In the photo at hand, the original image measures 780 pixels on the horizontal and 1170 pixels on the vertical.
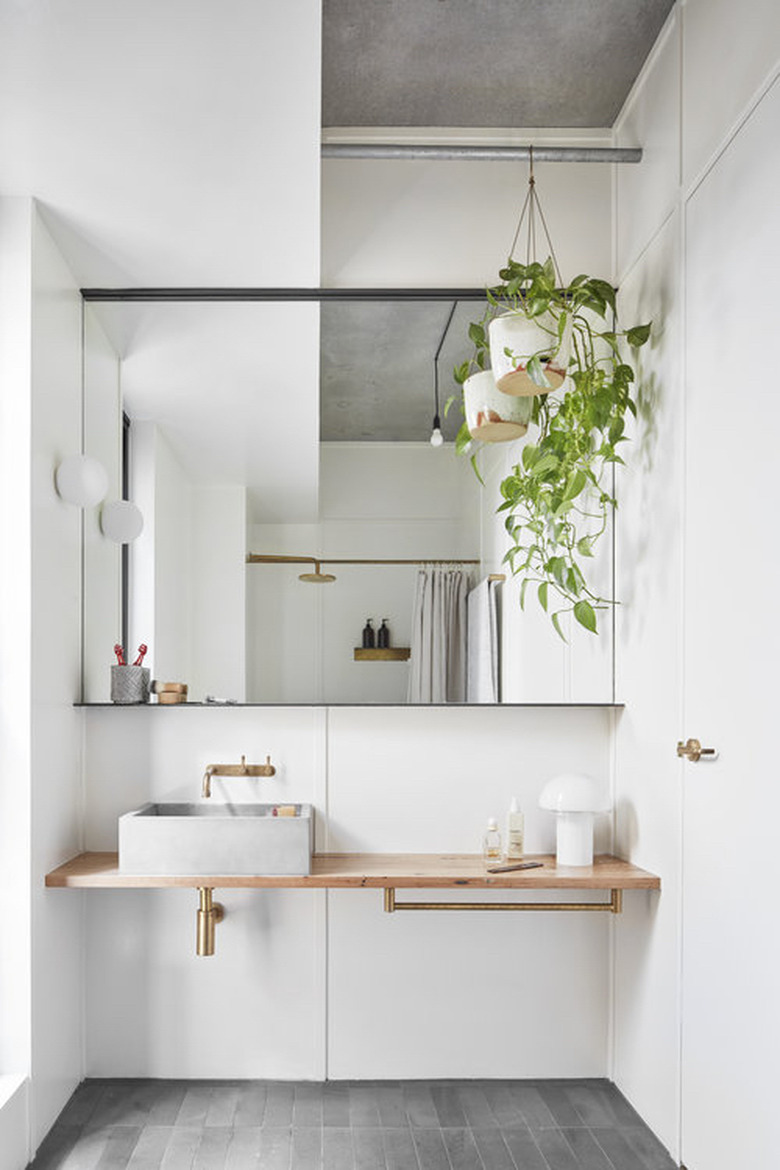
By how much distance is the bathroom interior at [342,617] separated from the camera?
2.40 m

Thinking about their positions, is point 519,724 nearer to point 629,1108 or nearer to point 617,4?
point 629,1108

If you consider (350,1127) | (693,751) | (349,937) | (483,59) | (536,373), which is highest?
(483,59)

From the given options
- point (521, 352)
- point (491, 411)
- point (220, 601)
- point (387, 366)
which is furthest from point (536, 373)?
point (220, 601)

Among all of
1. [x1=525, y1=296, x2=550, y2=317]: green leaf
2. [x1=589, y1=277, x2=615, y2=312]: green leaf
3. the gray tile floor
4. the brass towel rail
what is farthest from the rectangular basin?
[x1=589, y1=277, x2=615, y2=312]: green leaf

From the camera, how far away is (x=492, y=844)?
273 cm

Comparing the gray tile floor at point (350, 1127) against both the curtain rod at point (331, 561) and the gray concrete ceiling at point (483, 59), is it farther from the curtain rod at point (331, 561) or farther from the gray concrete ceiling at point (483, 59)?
the gray concrete ceiling at point (483, 59)

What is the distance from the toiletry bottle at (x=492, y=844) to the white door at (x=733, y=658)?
0.59 m

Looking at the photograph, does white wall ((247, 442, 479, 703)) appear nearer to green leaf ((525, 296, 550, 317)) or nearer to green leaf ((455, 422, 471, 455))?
green leaf ((455, 422, 471, 455))

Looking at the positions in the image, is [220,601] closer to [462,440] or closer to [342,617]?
[342,617]

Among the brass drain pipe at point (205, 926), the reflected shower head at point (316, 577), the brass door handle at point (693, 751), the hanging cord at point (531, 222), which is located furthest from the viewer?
the hanging cord at point (531, 222)

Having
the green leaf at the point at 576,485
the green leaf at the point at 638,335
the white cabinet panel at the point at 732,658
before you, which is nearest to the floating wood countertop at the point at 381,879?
the white cabinet panel at the point at 732,658

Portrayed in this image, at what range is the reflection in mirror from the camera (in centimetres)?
277

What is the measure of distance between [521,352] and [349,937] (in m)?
1.65

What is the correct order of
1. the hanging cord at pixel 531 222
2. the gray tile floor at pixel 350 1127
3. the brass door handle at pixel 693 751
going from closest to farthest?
the brass door handle at pixel 693 751 < the gray tile floor at pixel 350 1127 < the hanging cord at pixel 531 222
